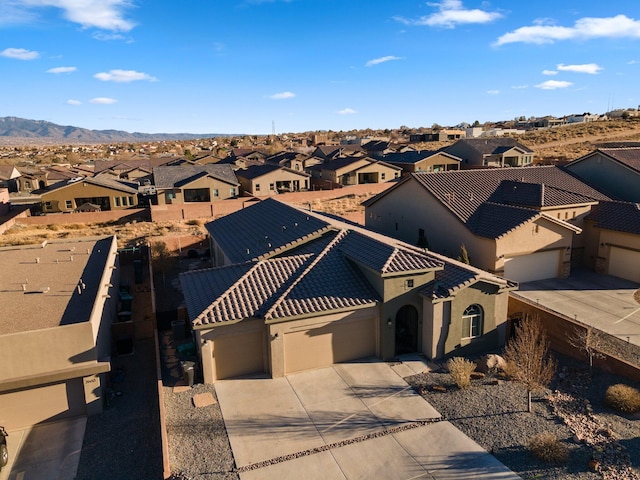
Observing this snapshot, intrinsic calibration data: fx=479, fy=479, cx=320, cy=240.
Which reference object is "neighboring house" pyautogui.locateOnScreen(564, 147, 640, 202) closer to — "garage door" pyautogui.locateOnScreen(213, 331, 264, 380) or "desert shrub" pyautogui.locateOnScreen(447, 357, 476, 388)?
"desert shrub" pyautogui.locateOnScreen(447, 357, 476, 388)

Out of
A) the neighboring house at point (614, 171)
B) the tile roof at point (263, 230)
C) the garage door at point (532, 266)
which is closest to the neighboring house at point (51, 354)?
the tile roof at point (263, 230)

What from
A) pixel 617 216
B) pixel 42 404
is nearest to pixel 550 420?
pixel 42 404

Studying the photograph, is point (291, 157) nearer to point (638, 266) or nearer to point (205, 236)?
point (205, 236)

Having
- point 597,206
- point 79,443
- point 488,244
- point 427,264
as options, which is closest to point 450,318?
point 427,264

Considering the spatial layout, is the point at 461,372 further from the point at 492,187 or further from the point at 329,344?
the point at 492,187

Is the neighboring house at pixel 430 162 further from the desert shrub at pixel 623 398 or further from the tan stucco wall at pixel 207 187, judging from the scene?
the desert shrub at pixel 623 398

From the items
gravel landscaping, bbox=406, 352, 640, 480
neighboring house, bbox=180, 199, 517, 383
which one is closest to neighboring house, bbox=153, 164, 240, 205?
neighboring house, bbox=180, 199, 517, 383
